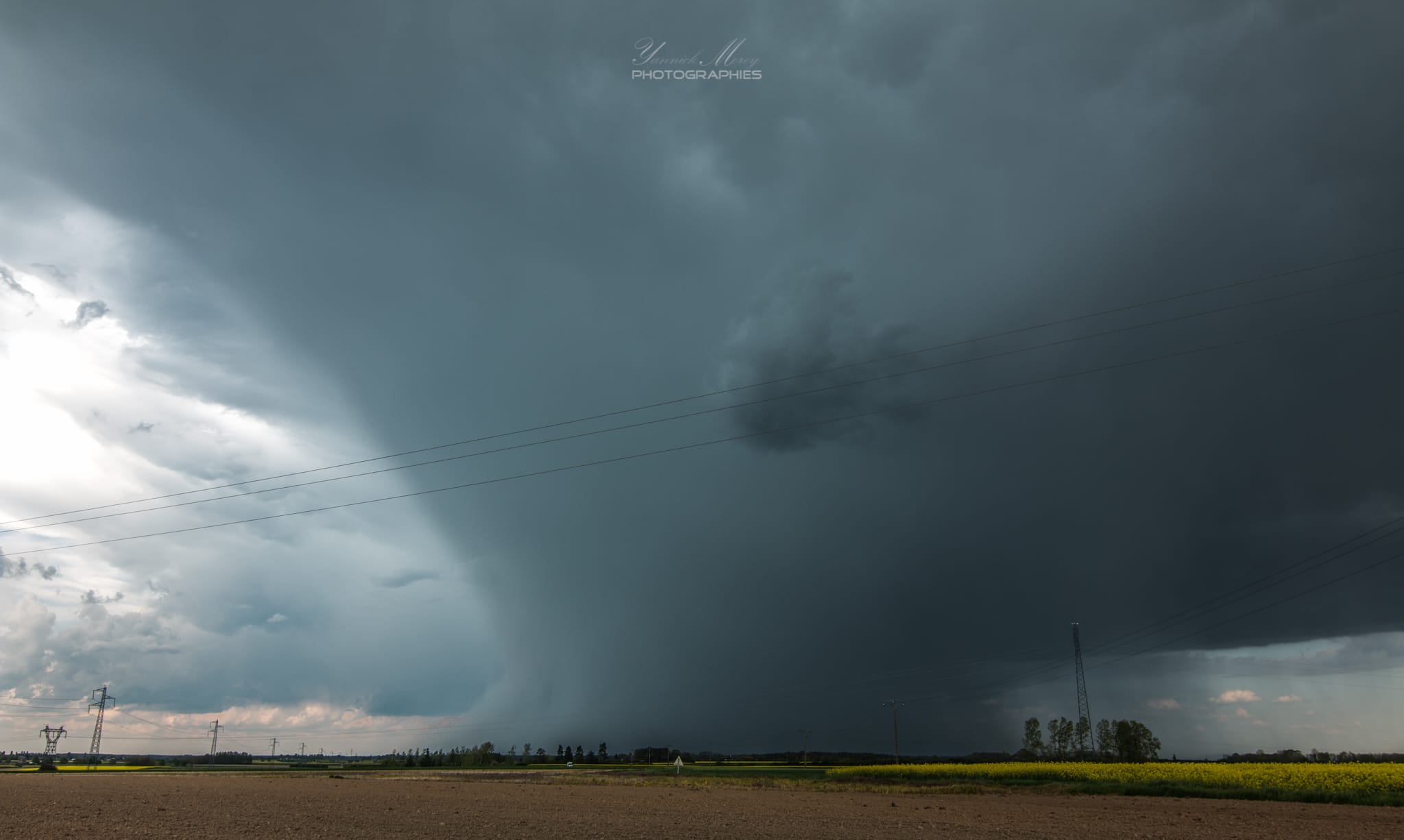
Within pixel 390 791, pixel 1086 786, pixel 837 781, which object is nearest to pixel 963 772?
pixel 837 781

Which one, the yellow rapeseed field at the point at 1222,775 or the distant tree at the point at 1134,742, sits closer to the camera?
the yellow rapeseed field at the point at 1222,775

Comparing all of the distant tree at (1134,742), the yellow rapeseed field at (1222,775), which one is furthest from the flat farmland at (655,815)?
the distant tree at (1134,742)

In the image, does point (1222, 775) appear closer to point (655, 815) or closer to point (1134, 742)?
point (655, 815)

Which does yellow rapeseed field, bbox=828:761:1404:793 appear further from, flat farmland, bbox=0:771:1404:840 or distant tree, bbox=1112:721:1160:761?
distant tree, bbox=1112:721:1160:761

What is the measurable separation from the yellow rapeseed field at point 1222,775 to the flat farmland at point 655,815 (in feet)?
24.6

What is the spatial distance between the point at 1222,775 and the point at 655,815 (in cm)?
5563

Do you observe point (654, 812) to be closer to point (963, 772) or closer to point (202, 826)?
point (202, 826)

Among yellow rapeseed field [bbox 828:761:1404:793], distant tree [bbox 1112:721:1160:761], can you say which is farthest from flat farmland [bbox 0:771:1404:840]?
distant tree [bbox 1112:721:1160:761]

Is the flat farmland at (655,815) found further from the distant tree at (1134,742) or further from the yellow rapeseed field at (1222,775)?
the distant tree at (1134,742)

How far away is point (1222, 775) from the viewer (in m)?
65.4

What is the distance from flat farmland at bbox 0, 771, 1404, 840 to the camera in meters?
33.8

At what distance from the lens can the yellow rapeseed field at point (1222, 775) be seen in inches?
2280

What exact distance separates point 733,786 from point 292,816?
50.8 m

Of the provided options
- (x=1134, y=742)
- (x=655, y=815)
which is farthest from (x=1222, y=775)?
(x=1134, y=742)
